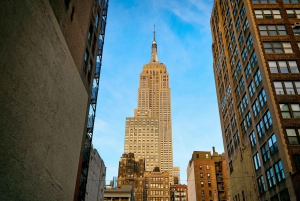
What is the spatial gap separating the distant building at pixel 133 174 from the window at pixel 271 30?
113755 mm

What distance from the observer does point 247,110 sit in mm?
42844

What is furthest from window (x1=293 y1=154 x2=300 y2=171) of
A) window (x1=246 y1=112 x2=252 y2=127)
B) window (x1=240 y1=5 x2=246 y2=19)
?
window (x1=240 y1=5 x2=246 y2=19)

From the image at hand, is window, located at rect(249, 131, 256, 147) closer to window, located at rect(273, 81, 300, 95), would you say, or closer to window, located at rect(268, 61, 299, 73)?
window, located at rect(273, 81, 300, 95)

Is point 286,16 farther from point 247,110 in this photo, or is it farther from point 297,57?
point 247,110

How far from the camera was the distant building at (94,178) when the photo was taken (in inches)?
1400

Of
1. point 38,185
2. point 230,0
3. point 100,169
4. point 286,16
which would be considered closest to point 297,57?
point 286,16

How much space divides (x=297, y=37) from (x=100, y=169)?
33.8 metres

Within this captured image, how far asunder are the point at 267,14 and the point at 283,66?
10.1 metres

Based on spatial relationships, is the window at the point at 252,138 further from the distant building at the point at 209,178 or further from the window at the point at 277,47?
the distant building at the point at 209,178

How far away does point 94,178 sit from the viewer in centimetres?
3850

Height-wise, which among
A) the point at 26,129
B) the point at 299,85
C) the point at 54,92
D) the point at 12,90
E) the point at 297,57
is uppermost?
the point at 297,57

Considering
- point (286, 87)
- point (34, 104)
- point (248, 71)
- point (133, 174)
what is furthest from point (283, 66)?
point (133, 174)

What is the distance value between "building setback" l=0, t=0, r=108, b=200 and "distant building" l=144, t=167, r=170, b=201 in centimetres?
11600

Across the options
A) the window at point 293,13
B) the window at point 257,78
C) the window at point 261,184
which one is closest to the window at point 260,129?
the window at point 257,78
